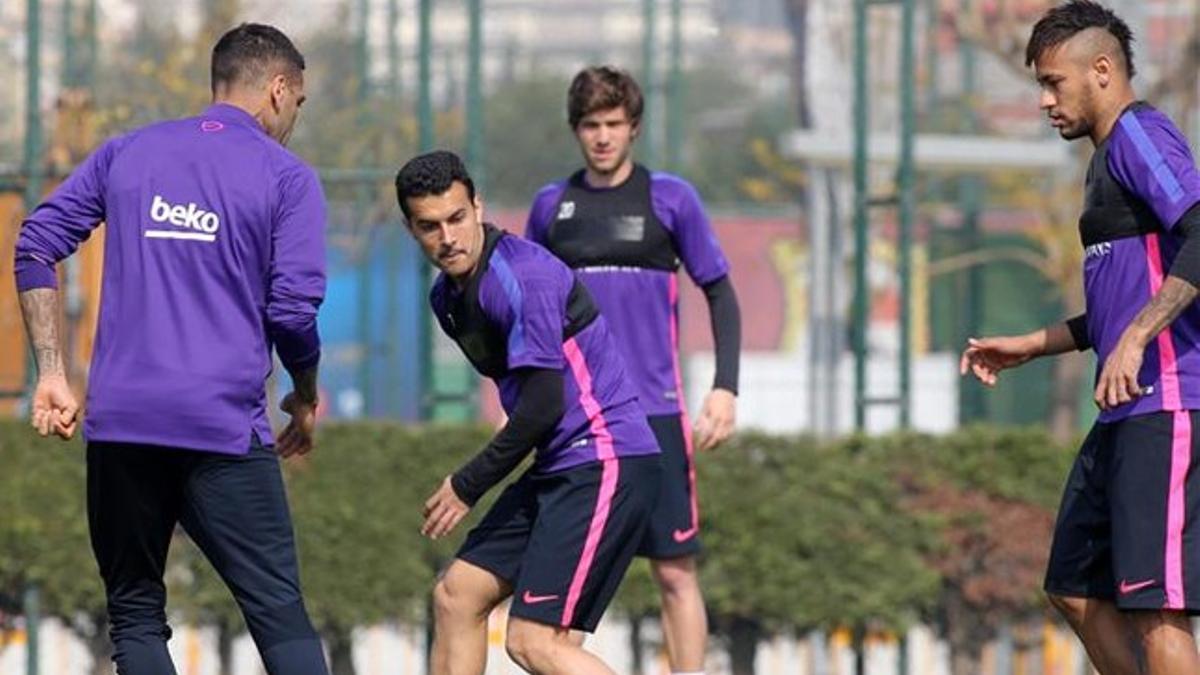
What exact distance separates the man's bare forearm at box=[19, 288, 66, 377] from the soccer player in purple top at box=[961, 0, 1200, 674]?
262cm

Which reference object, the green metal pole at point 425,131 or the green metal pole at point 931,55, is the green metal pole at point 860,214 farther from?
the green metal pole at point 931,55

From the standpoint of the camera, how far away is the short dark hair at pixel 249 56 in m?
7.23

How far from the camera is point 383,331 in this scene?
64.1 ft

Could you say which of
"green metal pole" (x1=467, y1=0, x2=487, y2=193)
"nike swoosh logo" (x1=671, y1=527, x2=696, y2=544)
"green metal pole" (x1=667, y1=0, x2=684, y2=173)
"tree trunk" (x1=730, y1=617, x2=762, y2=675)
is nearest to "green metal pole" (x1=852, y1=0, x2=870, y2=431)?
"tree trunk" (x1=730, y1=617, x2=762, y2=675)

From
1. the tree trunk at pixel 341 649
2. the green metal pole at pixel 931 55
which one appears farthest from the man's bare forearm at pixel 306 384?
the green metal pole at pixel 931 55

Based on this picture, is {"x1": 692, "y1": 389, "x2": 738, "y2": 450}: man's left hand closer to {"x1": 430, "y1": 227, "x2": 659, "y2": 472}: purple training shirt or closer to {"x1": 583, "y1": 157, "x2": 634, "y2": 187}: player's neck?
{"x1": 583, "y1": 157, "x2": 634, "y2": 187}: player's neck

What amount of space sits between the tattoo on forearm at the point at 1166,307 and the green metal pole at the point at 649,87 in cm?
952

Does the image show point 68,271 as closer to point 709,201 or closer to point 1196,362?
point 1196,362

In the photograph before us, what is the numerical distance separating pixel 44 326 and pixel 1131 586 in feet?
9.38

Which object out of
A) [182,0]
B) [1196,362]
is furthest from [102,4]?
[1196,362]

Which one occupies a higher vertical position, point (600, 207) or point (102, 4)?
point (102, 4)

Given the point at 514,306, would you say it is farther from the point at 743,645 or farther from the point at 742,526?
the point at 743,645

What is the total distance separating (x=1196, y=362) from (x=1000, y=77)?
18725 millimetres

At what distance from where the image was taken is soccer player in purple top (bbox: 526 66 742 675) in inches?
357
